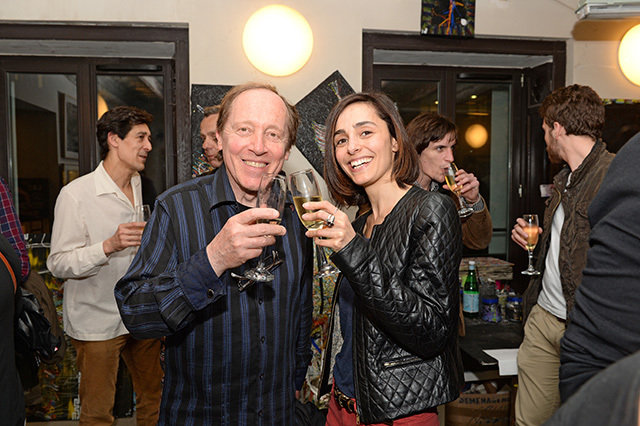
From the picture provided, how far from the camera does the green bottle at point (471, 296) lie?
323cm

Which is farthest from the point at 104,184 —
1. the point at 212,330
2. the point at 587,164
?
the point at 587,164

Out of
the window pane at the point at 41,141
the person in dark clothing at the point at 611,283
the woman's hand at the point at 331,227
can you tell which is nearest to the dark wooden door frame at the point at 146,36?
the window pane at the point at 41,141

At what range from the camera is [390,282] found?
4.08 feet

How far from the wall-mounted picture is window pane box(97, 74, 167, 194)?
30 cm

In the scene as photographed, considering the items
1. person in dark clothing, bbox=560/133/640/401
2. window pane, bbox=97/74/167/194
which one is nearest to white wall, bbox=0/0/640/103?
window pane, bbox=97/74/167/194

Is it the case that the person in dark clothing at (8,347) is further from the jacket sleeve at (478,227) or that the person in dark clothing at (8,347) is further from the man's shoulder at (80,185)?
the jacket sleeve at (478,227)

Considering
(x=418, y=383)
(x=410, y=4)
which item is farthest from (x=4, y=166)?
(x=418, y=383)

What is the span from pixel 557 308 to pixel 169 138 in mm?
2707

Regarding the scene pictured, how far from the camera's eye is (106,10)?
2861mm

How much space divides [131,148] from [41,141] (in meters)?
1.16

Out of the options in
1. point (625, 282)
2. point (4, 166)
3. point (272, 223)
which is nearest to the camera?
point (625, 282)

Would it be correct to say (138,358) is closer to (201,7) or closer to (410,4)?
(201,7)

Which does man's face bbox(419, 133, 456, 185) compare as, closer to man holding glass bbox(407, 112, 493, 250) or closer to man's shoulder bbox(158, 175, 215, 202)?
man holding glass bbox(407, 112, 493, 250)

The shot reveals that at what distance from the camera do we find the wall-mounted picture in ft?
11.2
